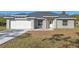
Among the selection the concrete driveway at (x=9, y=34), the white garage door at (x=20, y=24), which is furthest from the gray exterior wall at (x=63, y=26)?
the concrete driveway at (x=9, y=34)

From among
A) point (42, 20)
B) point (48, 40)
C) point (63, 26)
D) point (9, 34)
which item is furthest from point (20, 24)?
point (63, 26)

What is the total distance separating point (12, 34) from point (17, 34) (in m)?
0.11

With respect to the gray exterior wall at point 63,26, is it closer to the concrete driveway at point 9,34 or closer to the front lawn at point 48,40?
the front lawn at point 48,40

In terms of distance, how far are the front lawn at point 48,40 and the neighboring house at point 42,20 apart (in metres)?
0.13

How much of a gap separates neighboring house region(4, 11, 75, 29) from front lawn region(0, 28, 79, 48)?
130mm

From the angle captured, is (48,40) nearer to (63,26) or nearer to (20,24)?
(63,26)

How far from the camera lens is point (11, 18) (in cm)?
1064

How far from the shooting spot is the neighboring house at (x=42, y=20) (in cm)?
1056

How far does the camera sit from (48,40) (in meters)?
10.6

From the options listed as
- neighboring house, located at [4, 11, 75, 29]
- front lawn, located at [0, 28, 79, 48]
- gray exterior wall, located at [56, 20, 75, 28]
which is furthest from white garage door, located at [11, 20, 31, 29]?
gray exterior wall, located at [56, 20, 75, 28]

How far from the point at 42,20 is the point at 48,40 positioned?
453 mm

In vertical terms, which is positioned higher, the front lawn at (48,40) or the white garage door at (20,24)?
the white garage door at (20,24)

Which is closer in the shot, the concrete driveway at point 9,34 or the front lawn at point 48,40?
the front lawn at point 48,40
